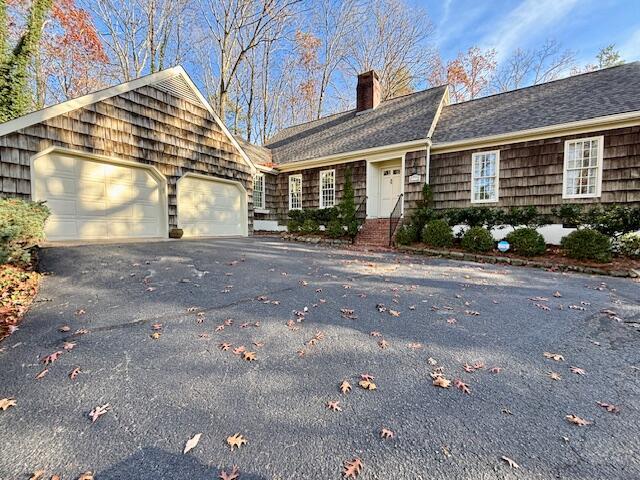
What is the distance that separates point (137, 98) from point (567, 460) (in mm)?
10367

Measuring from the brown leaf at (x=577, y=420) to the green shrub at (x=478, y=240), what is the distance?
23.1 ft

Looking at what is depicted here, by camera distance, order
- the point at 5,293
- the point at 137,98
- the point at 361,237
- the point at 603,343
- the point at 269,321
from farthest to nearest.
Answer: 1. the point at 361,237
2. the point at 137,98
3. the point at 5,293
4. the point at 269,321
5. the point at 603,343

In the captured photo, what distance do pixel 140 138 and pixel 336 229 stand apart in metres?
6.63

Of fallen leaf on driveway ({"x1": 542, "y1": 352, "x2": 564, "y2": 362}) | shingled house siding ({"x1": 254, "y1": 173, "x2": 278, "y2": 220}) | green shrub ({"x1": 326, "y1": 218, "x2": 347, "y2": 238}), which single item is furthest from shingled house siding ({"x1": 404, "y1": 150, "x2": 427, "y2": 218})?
fallen leaf on driveway ({"x1": 542, "y1": 352, "x2": 564, "y2": 362})

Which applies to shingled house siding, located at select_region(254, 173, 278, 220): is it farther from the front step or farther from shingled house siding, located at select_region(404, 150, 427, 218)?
shingled house siding, located at select_region(404, 150, 427, 218)

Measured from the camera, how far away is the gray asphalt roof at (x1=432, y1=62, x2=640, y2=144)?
27.8 feet

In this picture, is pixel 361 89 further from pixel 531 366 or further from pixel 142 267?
pixel 531 366

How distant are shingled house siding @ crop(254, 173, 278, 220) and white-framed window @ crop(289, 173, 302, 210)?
837mm

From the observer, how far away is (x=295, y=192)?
14.0m

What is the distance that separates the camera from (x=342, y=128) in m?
14.3

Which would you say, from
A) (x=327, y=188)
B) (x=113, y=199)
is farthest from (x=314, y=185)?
(x=113, y=199)

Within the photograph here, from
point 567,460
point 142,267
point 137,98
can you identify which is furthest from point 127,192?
point 567,460

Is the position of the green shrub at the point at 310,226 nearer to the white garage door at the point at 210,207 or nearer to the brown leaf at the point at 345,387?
the white garage door at the point at 210,207

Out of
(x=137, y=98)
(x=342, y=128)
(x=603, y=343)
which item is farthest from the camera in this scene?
(x=342, y=128)
